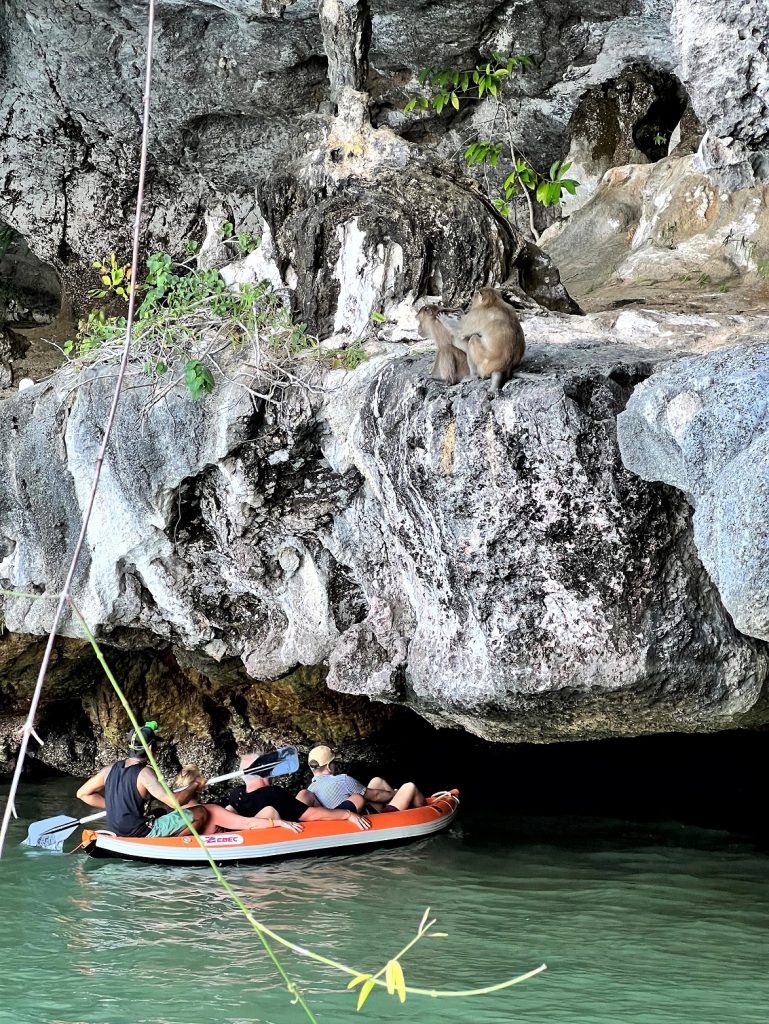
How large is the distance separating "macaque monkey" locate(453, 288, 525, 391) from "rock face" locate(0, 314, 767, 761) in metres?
0.12

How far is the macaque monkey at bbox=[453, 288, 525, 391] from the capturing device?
5.55 meters

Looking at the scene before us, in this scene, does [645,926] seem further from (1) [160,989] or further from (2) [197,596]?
(2) [197,596]

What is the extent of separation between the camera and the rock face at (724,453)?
4.38 meters

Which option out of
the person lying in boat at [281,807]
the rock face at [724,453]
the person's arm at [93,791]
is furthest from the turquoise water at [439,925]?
the rock face at [724,453]

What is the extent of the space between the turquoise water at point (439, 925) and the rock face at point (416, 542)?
40.7 inches

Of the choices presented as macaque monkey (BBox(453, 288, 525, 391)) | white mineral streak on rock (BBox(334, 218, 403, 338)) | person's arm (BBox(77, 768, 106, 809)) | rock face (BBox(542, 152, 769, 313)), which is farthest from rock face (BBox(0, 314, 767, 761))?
rock face (BBox(542, 152, 769, 313))

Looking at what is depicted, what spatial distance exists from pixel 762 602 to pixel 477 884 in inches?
128

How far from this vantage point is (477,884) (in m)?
6.85

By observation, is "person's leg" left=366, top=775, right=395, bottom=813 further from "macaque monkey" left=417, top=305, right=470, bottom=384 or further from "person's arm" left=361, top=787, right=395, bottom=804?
"macaque monkey" left=417, top=305, right=470, bottom=384

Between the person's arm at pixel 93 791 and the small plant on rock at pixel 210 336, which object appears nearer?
the small plant on rock at pixel 210 336

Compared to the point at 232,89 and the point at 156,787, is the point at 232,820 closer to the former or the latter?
the point at 156,787

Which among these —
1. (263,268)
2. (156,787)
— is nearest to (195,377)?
(263,268)

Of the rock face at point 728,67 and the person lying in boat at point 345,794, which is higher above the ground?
the rock face at point 728,67

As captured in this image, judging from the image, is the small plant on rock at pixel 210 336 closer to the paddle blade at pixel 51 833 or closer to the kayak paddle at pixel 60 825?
the kayak paddle at pixel 60 825
